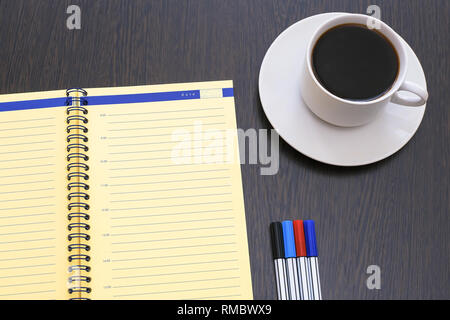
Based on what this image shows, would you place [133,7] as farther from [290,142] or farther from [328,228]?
[328,228]

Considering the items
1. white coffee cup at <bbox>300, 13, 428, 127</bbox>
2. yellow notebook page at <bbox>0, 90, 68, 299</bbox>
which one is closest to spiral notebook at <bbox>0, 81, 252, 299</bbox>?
yellow notebook page at <bbox>0, 90, 68, 299</bbox>

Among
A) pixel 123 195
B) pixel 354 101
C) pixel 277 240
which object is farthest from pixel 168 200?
pixel 354 101

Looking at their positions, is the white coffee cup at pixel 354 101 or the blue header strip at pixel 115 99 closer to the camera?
the white coffee cup at pixel 354 101

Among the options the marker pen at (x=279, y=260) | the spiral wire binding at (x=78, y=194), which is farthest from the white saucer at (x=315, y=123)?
the spiral wire binding at (x=78, y=194)

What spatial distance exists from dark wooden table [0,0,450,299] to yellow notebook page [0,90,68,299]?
70 mm

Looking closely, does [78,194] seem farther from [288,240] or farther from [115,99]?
[288,240]

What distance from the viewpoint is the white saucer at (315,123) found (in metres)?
0.71

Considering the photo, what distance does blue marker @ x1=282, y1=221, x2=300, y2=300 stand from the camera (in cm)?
67

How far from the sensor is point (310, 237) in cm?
69

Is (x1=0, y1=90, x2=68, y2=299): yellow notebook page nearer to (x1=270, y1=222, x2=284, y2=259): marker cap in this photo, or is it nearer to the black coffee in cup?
(x1=270, y1=222, x2=284, y2=259): marker cap

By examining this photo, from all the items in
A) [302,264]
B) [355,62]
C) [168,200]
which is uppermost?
[355,62]

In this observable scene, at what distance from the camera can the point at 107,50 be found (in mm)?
791

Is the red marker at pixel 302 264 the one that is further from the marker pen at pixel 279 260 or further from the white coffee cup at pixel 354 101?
the white coffee cup at pixel 354 101

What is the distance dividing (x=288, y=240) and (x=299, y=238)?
0.7 inches
